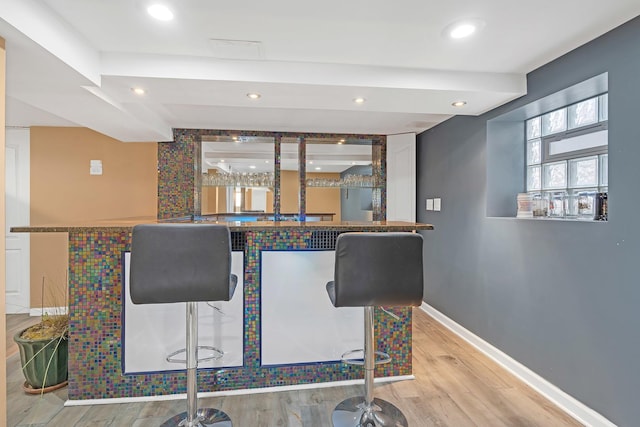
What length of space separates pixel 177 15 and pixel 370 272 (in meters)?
1.60

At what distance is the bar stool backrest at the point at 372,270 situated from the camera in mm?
1611

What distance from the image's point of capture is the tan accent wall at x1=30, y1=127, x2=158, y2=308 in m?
3.67

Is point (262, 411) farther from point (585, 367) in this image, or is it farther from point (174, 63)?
point (174, 63)

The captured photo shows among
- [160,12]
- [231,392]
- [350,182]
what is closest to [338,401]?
[231,392]

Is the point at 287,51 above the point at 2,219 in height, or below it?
above

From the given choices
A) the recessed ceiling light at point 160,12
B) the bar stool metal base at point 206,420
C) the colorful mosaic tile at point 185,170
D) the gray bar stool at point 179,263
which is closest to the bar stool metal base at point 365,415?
the bar stool metal base at point 206,420

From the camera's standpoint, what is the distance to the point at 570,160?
224 cm

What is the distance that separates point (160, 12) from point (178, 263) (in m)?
1.23

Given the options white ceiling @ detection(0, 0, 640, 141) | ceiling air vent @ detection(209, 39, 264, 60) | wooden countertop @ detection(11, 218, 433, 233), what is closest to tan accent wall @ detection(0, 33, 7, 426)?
white ceiling @ detection(0, 0, 640, 141)

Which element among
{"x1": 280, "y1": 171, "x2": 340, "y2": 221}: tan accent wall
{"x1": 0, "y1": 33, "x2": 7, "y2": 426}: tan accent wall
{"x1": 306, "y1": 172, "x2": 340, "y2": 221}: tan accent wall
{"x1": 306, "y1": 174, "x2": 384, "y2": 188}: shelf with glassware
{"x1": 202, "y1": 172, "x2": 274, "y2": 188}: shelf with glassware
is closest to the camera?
{"x1": 0, "y1": 33, "x2": 7, "y2": 426}: tan accent wall

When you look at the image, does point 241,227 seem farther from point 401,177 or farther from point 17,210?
point 17,210

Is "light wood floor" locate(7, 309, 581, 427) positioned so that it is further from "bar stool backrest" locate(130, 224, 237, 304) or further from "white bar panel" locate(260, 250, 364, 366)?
"bar stool backrest" locate(130, 224, 237, 304)

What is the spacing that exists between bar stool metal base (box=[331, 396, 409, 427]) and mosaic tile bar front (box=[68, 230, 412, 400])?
361 millimetres

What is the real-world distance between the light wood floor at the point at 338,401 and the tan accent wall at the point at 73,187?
1.58 metres
